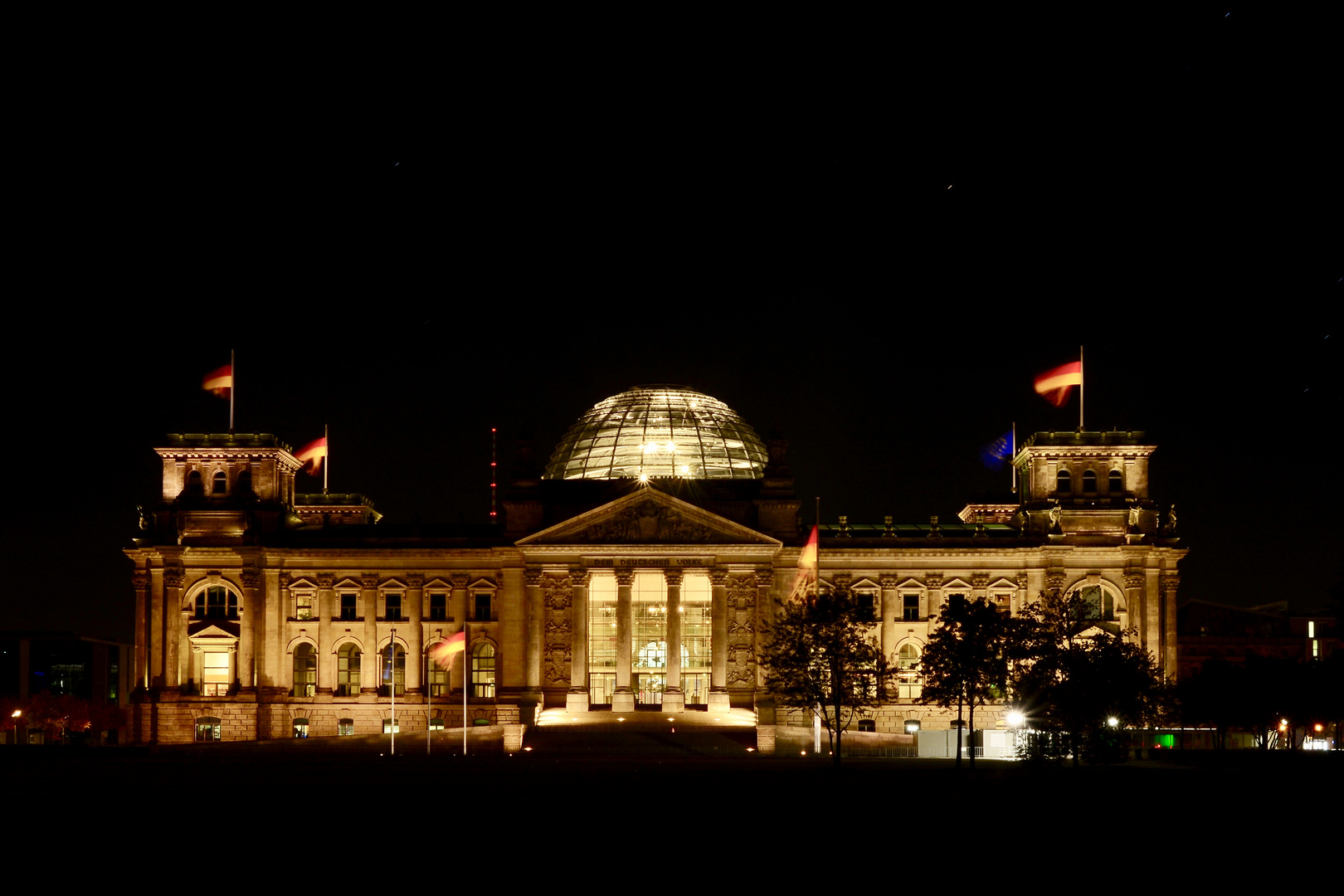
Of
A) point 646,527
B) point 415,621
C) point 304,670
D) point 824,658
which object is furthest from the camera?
point 304,670

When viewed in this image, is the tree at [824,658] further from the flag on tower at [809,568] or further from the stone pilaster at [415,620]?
the stone pilaster at [415,620]

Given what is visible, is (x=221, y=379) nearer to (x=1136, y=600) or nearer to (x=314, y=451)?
(x=314, y=451)

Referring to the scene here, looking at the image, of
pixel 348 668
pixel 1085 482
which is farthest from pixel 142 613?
pixel 1085 482

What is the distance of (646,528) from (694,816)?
81.4 metres

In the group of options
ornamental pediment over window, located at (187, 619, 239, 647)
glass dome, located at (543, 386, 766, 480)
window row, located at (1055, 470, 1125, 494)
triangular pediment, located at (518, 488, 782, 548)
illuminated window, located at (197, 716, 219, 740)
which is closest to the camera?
triangular pediment, located at (518, 488, 782, 548)

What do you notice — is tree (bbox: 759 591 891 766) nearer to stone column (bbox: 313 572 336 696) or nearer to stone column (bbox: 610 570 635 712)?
stone column (bbox: 610 570 635 712)

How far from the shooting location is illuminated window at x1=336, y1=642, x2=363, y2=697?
13612cm

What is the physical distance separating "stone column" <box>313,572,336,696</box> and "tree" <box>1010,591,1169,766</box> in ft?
172

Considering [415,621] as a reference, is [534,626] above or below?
below

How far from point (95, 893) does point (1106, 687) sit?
6549 cm

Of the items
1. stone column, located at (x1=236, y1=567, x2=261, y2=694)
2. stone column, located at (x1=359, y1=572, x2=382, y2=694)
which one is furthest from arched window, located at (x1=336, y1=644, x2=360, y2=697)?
stone column, located at (x1=236, y1=567, x2=261, y2=694)

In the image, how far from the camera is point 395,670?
13612cm

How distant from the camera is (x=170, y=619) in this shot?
135250mm

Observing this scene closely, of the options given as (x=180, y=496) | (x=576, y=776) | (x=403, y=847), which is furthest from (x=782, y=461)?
(x=403, y=847)
